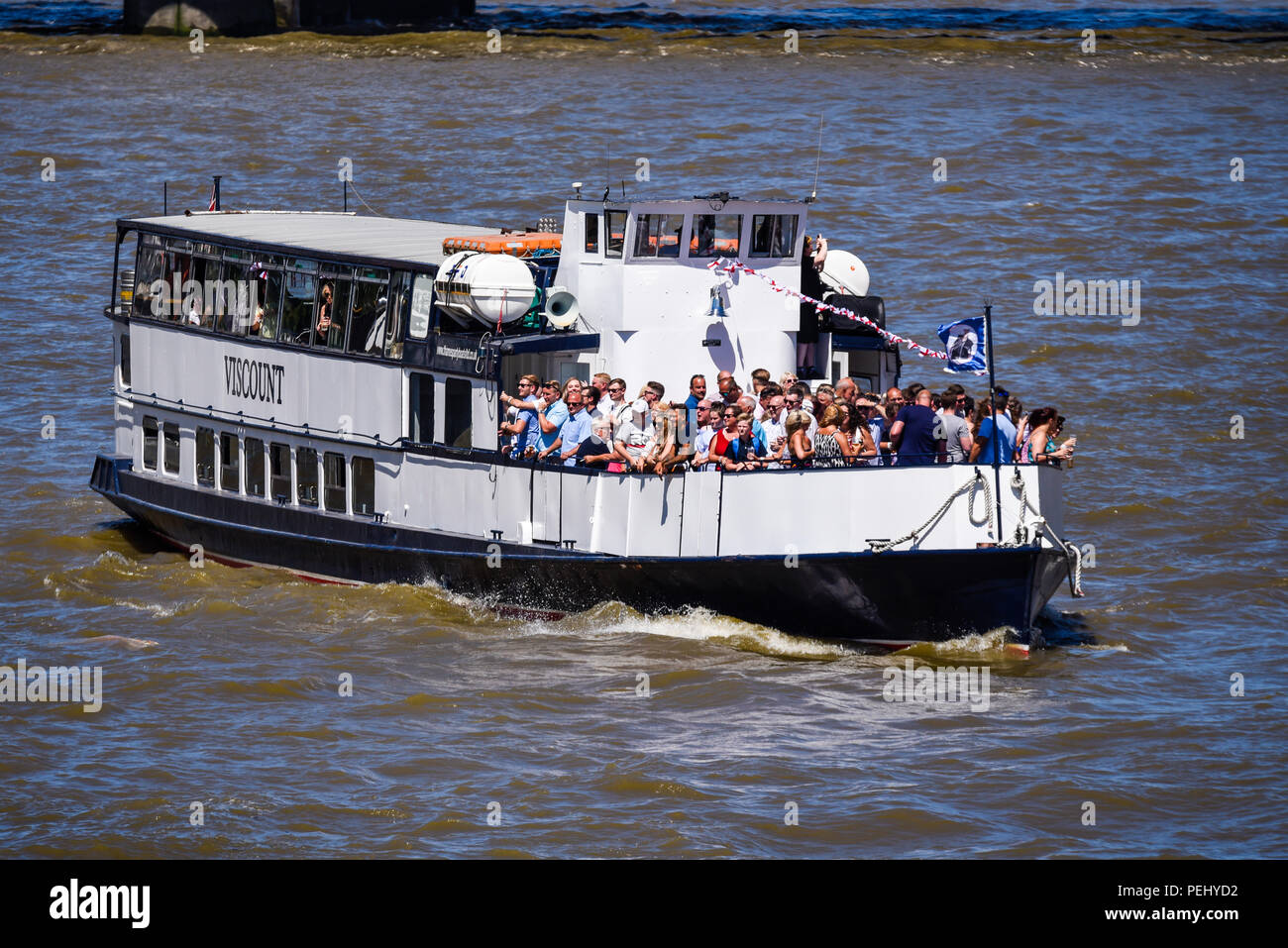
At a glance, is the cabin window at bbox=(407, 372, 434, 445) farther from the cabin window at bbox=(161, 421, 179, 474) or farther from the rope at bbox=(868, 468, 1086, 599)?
the rope at bbox=(868, 468, 1086, 599)

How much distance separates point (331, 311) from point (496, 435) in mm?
3112

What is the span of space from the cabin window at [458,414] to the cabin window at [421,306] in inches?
29.3

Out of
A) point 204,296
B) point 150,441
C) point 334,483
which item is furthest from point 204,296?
point 334,483

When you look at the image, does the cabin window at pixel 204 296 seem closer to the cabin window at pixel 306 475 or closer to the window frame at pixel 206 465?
the window frame at pixel 206 465

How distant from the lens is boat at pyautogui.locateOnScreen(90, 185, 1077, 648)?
2059 cm

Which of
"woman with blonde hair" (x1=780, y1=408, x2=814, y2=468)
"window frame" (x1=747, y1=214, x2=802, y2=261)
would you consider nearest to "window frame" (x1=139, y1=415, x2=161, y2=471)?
"window frame" (x1=747, y1=214, x2=802, y2=261)

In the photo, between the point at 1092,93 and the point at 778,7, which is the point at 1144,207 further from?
the point at 778,7

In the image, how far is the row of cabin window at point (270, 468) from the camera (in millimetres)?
24406

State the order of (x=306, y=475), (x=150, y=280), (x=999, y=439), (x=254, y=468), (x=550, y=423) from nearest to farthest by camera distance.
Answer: (x=999, y=439) → (x=550, y=423) → (x=306, y=475) → (x=254, y=468) → (x=150, y=280)

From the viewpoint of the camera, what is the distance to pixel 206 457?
86.4 ft

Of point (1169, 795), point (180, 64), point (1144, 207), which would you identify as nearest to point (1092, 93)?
point (1144, 207)

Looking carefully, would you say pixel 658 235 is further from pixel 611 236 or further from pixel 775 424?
pixel 775 424

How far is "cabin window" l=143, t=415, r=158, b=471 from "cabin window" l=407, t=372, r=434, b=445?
5.19 m

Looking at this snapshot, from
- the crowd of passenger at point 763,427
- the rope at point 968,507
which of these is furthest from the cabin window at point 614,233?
the rope at point 968,507
